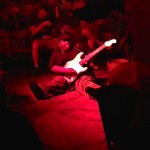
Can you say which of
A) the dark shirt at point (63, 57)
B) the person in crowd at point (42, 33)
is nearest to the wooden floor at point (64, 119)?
the dark shirt at point (63, 57)

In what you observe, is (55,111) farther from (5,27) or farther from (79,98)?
(5,27)

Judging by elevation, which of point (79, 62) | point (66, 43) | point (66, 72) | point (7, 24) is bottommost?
point (66, 72)

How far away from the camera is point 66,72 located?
6.55 meters

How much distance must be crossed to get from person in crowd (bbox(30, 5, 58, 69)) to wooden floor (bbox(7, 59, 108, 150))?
114cm

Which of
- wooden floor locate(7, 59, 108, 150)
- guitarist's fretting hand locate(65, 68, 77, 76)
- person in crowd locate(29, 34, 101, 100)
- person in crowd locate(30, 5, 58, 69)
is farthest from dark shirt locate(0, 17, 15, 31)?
guitarist's fretting hand locate(65, 68, 77, 76)

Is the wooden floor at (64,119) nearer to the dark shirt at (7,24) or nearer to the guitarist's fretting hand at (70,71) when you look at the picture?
the guitarist's fretting hand at (70,71)

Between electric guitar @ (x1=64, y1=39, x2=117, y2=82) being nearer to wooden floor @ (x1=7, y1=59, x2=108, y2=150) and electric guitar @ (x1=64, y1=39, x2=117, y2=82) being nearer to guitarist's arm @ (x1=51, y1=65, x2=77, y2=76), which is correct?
guitarist's arm @ (x1=51, y1=65, x2=77, y2=76)

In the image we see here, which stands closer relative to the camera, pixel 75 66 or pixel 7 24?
pixel 75 66

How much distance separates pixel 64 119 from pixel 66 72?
135cm

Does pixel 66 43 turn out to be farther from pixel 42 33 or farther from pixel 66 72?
pixel 42 33

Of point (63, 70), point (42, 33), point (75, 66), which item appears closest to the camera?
point (63, 70)

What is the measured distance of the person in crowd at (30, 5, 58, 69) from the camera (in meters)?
8.04

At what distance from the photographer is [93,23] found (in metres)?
8.21

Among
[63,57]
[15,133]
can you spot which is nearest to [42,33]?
[63,57]
